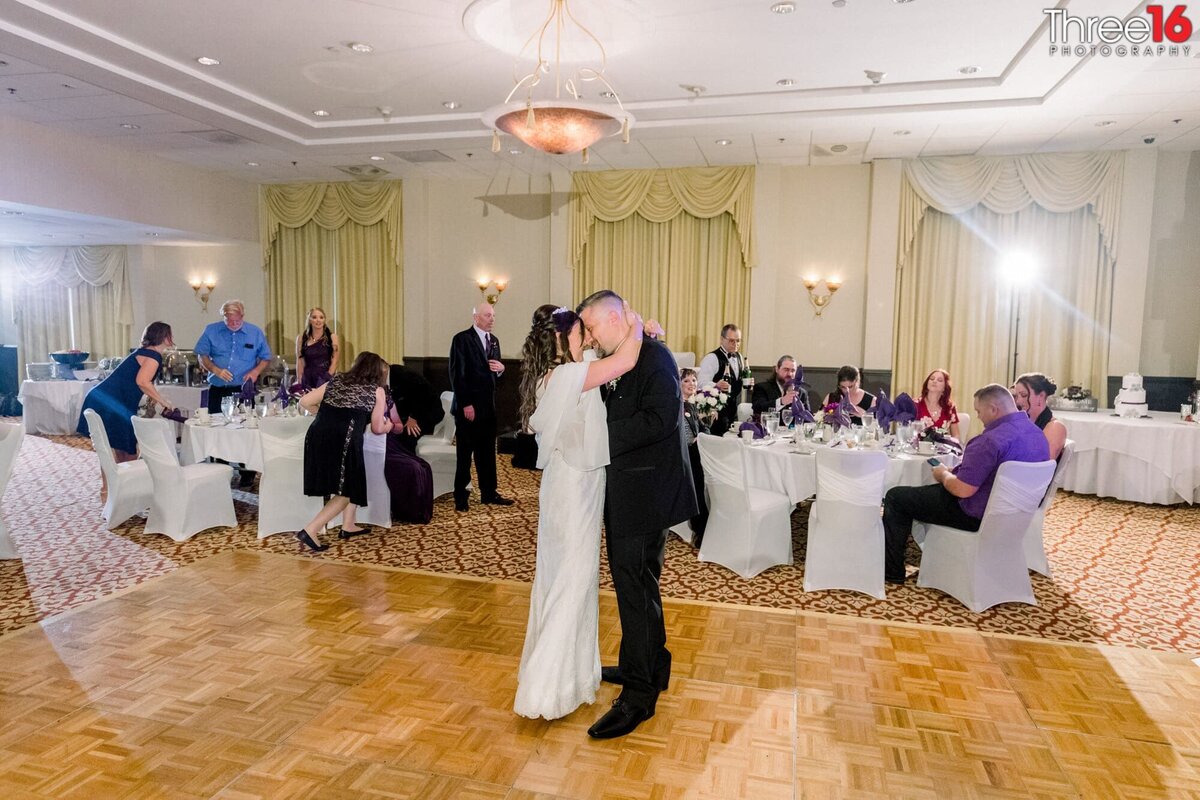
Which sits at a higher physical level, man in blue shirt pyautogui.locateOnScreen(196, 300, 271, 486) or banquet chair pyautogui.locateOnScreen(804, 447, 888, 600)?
man in blue shirt pyautogui.locateOnScreen(196, 300, 271, 486)

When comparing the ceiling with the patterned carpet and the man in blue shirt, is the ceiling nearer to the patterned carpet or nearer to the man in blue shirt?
the man in blue shirt

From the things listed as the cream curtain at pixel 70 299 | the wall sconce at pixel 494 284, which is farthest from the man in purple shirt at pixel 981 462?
the cream curtain at pixel 70 299

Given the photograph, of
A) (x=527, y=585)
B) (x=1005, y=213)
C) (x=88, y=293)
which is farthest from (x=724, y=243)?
(x=88, y=293)

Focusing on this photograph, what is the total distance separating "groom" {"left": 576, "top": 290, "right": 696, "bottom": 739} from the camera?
110 inches

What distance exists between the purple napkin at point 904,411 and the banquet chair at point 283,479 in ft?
14.2

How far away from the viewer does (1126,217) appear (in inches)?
313

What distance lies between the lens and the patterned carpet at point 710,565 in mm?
4152

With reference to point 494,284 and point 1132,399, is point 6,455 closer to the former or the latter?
point 494,284

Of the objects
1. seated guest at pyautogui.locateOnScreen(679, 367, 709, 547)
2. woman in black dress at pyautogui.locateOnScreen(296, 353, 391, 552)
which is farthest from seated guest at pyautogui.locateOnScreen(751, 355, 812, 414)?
woman in black dress at pyautogui.locateOnScreen(296, 353, 391, 552)

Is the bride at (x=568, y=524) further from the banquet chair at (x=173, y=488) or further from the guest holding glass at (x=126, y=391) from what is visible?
the guest holding glass at (x=126, y=391)

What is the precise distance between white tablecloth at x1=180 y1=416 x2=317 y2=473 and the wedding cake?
741 centimetres

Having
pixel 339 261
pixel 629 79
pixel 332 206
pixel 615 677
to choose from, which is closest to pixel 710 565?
pixel 615 677

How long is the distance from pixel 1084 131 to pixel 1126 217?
4.23 ft

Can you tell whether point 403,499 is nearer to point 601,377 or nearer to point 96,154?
point 601,377
